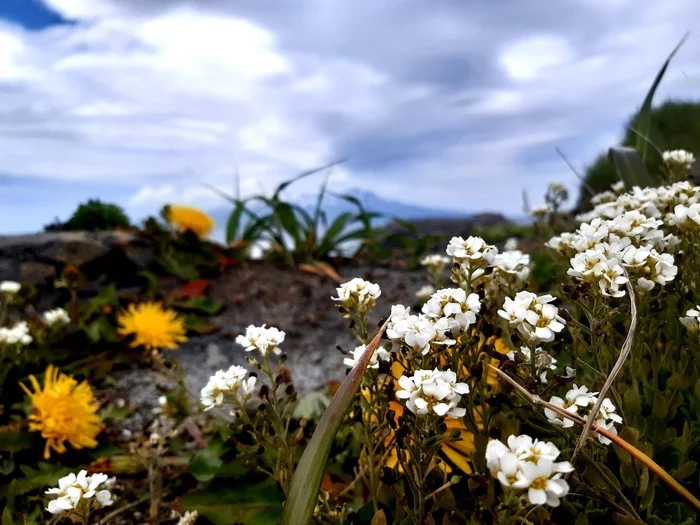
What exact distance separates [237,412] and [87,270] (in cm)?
405

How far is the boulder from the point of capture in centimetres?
490

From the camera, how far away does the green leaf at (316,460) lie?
1248 millimetres

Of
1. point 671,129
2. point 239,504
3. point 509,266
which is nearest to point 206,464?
point 239,504

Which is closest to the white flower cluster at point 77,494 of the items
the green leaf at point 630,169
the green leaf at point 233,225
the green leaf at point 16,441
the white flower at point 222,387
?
the white flower at point 222,387

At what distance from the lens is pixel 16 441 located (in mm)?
2412

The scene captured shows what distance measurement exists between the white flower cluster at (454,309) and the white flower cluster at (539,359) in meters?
0.15

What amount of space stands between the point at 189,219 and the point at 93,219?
1.54 meters

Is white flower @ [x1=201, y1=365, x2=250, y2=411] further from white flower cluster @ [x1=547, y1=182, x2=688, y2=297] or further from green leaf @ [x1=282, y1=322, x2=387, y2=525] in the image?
white flower cluster @ [x1=547, y1=182, x2=688, y2=297]

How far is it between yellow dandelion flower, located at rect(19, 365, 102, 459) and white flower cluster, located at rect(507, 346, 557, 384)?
5.70 feet

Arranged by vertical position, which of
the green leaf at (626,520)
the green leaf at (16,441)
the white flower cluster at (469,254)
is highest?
the white flower cluster at (469,254)

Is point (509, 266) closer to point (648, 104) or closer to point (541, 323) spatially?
point (541, 323)

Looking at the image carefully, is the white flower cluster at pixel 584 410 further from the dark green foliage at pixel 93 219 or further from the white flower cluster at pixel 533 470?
the dark green foliage at pixel 93 219

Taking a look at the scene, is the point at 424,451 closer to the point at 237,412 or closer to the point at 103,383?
the point at 237,412

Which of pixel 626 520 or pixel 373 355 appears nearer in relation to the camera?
pixel 626 520
